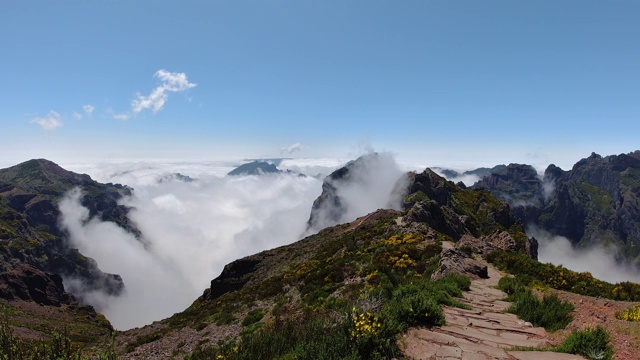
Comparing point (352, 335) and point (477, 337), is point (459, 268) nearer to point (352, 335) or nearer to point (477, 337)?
point (477, 337)

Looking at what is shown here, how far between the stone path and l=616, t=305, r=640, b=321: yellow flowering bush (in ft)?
9.16

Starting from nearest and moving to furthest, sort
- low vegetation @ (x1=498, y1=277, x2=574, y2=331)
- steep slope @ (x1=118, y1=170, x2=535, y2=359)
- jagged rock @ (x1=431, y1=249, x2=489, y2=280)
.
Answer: low vegetation @ (x1=498, y1=277, x2=574, y2=331) → jagged rock @ (x1=431, y1=249, x2=489, y2=280) → steep slope @ (x1=118, y1=170, x2=535, y2=359)

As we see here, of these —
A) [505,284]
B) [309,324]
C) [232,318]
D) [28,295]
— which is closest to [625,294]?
[505,284]

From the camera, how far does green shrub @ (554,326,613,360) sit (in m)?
9.36

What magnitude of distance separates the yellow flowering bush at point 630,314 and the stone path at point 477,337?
2.79 m

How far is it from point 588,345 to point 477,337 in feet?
9.05

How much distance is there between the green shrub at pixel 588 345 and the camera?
9359 millimetres

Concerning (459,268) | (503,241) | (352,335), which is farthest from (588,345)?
(503,241)

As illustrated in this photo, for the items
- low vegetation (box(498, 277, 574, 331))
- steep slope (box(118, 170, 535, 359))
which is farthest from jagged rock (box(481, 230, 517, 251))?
low vegetation (box(498, 277, 574, 331))

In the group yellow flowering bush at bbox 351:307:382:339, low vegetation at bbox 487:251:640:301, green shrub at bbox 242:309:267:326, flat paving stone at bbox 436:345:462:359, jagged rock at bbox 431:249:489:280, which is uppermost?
yellow flowering bush at bbox 351:307:382:339

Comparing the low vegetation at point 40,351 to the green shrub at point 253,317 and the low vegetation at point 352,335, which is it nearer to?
the low vegetation at point 352,335

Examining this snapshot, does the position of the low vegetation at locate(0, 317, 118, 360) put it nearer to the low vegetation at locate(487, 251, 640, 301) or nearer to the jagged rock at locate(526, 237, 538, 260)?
the low vegetation at locate(487, 251, 640, 301)

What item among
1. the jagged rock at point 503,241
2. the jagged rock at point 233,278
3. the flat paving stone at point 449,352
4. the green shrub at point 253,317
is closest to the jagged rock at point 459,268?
the flat paving stone at point 449,352

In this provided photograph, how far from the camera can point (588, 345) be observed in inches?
376
